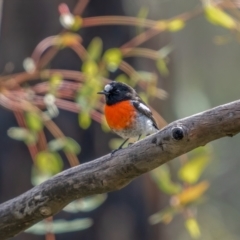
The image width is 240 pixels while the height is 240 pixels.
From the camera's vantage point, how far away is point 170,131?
53.9 inches

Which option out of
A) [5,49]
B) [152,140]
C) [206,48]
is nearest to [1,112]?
[5,49]

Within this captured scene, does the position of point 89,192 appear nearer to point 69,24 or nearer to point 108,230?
point 69,24

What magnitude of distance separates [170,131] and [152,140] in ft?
0.25

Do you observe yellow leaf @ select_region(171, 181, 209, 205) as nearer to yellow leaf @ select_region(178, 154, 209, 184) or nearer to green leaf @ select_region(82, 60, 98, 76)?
yellow leaf @ select_region(178, 154, 209, 184)

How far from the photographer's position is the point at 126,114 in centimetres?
222

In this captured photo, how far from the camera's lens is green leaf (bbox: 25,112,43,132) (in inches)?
78.4

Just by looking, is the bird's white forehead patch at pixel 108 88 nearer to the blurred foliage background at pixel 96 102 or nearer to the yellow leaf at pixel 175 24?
the blurred foliage background at pixel 96 102

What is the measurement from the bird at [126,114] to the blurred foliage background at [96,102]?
54 millimetres

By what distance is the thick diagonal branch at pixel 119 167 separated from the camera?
136 cm

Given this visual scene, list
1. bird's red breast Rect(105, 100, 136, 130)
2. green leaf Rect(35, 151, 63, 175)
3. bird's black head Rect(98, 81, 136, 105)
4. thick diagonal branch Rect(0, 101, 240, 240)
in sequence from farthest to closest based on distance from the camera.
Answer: bird's black head Rect(98, 81, 136, 105) < bird's red breast Rect(105, 100, 136, 130) < green leaf Rect(35, 151, 63, 175) < thick diagonal branch Rect(0, 101, 240, 240)

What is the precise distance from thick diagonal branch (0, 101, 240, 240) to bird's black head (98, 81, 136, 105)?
703 millimetres

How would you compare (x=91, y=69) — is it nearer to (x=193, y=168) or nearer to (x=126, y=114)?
(x=126, y=114)

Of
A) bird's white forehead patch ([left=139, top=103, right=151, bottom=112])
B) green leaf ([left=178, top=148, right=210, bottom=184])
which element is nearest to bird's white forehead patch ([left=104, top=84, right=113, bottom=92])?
bird's white forehead patch ([left=139, top=103, right=151, bottom=112])

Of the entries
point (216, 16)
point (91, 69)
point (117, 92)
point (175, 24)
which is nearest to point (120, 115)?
point (117, 92)
